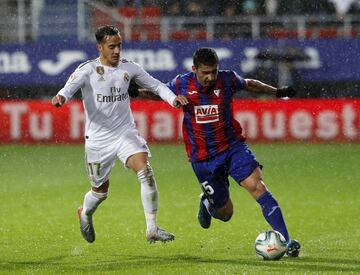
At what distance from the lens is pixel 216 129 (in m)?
9.78

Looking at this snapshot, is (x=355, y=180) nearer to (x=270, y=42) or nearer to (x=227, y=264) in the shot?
(x=270, y=42)

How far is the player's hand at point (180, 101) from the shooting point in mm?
9656

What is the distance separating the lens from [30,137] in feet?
72.8

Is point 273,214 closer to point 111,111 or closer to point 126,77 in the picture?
point 111,111

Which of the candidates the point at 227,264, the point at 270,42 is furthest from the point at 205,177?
the point at 270,42

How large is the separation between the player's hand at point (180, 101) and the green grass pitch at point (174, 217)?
136 centimetres

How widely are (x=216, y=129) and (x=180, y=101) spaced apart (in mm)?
421

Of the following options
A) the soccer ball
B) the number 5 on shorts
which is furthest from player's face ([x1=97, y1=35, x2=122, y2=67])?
the soccer ball

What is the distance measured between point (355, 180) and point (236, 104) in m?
5.39

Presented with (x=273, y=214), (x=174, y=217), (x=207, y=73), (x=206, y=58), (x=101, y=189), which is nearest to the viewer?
(x=273, y=214)

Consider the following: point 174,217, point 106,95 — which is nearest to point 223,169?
point 106,95

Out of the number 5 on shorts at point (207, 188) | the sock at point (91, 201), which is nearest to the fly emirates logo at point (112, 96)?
the sock at point (91, 201)

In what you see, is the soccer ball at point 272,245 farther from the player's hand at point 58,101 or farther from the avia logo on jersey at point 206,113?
the player's hand at point 58,101

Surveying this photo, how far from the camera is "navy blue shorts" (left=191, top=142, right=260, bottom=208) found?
954 cm
